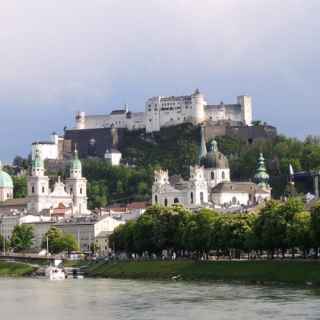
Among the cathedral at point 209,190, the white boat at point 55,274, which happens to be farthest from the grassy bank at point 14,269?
the cathedral at point 209,190

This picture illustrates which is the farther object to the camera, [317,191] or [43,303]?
[317,191]

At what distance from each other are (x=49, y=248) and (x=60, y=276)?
44871mm

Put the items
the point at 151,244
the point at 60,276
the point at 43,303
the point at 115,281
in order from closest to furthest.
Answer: the point at 43,303 < the point at 115,281 < the point at 60,276 < the point at 151,244

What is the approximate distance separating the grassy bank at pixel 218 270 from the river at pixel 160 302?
4166 millimetres

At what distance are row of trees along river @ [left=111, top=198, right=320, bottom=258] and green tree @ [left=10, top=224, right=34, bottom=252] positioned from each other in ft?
103

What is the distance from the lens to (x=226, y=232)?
110688 mm

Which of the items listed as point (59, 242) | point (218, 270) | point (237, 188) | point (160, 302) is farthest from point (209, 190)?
point (160, 302)

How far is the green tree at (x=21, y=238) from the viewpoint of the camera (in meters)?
171

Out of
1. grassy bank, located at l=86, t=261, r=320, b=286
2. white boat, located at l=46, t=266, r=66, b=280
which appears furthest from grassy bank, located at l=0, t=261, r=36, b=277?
white boat, located at l=46, t=266, r=66, b=280

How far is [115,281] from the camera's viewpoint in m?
107

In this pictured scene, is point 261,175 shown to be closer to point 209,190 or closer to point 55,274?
point 209,190

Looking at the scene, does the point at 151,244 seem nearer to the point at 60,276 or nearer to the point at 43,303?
the point at 60,276

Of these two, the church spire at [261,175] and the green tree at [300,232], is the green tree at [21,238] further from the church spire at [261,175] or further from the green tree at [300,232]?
the green tree at [300,232]

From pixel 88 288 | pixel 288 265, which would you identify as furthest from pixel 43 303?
pixel 288 265
